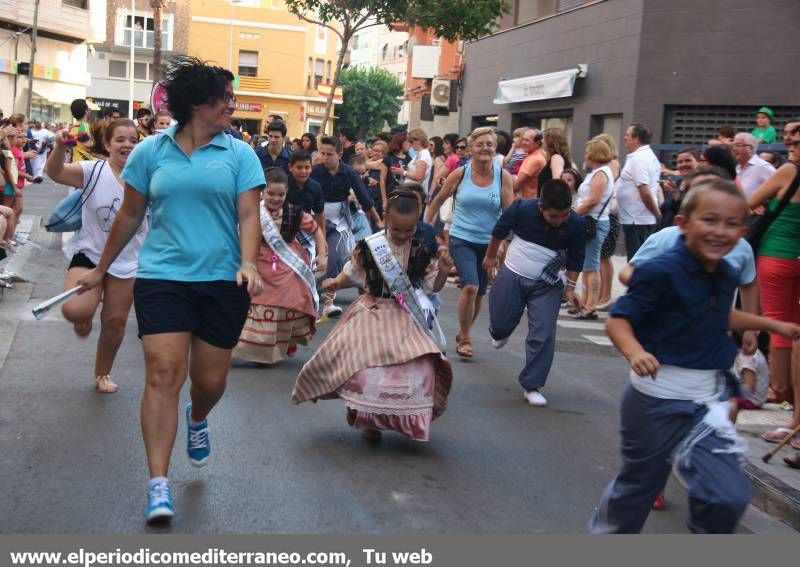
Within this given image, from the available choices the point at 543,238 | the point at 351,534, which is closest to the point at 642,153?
the point at 543,238

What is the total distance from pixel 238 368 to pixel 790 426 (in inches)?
156

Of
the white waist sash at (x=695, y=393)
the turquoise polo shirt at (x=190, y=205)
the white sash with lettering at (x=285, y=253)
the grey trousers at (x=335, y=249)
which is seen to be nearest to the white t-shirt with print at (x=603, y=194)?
the grey trousers at (x=335, y=249)

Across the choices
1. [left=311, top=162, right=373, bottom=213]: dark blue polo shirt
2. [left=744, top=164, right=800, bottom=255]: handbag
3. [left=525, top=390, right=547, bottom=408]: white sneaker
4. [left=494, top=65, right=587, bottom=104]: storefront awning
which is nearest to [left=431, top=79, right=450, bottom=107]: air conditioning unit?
[left=494, top=65, right=587, bottom=104]: storefront awning

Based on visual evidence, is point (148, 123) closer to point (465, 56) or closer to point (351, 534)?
point (351, 534)

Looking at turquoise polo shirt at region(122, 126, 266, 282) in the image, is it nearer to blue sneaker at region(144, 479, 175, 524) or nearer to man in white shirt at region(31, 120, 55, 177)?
blue sneaker at region(144, 479, 175, 524)

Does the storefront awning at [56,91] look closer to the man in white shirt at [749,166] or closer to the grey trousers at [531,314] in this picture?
the man in white shirt at [749,166]

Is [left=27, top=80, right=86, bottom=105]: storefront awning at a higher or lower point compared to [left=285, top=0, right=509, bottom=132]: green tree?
lower

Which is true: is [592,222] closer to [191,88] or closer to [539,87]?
[191,88]

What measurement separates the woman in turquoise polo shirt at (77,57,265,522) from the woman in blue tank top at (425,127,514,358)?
14.5 feet

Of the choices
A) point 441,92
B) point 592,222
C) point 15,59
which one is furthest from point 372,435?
point 15,59

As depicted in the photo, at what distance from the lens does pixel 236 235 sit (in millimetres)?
5164

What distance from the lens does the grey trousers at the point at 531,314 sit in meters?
8.02

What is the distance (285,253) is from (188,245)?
3.88m

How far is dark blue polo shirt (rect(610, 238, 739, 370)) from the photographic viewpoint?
4.27 metres
